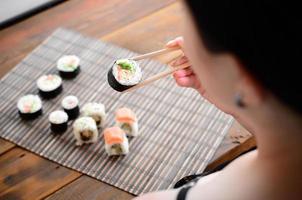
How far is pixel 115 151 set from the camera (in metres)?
1.45

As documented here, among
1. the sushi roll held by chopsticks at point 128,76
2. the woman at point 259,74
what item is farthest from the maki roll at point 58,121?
the woman at point 259,74

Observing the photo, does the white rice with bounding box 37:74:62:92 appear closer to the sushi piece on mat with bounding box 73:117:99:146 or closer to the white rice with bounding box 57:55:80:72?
the white rice with bounding box 57:55:80:72

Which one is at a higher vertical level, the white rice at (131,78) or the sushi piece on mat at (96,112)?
the white rice at (131,78)

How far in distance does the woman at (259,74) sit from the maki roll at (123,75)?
486 millimetres

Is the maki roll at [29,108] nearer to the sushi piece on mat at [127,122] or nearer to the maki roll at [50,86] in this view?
the maki roll at [50,86]

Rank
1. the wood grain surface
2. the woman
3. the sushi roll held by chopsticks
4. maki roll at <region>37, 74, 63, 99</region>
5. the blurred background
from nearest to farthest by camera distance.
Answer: the woman
the sushi roll held by chopsticks
the wood grain surface
maki roll at <region>37, 74, 63, 99</region>
the blurred background

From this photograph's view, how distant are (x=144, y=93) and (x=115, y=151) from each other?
0.28 metres

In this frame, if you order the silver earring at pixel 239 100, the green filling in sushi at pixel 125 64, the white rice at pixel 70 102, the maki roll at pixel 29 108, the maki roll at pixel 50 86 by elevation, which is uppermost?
the silver earring at pixel 239 100

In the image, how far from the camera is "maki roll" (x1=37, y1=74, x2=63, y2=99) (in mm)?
1628

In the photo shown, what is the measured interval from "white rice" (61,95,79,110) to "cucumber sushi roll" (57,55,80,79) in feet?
0.41

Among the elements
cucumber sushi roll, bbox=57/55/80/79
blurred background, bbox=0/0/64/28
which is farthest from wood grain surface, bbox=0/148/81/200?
blurred background, bbox=0/0/64/28

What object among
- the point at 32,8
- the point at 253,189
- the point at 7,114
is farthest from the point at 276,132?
the point at 32,8

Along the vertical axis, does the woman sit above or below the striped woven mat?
above

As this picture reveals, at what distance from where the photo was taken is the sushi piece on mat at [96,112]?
1.53 m
